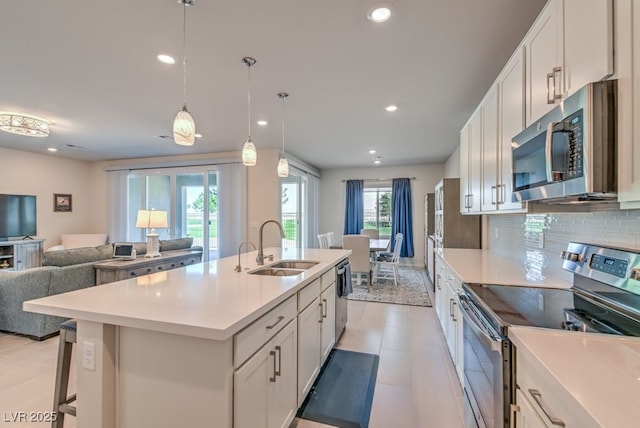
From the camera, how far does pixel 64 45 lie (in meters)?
2.14

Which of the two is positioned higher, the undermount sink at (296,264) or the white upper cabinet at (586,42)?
the white upper cabinet at (586,42)

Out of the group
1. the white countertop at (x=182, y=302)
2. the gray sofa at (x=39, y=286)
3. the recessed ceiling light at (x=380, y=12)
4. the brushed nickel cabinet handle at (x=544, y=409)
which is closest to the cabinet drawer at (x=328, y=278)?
the white countertop at (x=182, y=302)

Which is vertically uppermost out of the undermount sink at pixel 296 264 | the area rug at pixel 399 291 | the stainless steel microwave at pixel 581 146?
the stainless steel microwave at pixel 581 146

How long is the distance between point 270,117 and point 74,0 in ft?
7.10

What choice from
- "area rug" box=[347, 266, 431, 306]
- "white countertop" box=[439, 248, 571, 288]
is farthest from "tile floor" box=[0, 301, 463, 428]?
"white countertop" box=[439, 248, 571, 288]

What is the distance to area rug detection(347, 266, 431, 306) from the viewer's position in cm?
446

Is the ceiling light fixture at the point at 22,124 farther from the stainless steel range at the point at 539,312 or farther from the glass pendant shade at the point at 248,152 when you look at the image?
the stainless steel range at the point at 539,312

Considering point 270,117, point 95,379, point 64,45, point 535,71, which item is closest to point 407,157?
point 270,117

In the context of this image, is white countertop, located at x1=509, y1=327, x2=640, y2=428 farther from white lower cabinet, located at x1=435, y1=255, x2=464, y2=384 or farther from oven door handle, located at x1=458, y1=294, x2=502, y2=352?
white lower cabinet, located at x1=435, y1=255, x2=464, y2=384

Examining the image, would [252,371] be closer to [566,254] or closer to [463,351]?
[463,351]

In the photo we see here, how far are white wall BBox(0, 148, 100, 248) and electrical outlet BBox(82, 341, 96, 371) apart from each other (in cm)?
628

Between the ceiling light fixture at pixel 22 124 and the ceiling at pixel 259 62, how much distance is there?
4.1 inches

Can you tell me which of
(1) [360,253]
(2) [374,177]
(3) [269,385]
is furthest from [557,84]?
(2) [374,177]

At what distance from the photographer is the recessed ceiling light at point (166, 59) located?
227cm
